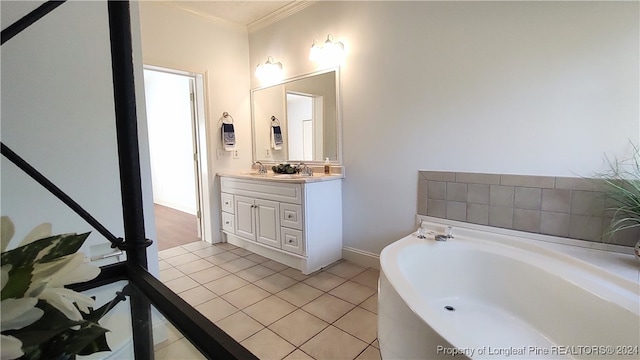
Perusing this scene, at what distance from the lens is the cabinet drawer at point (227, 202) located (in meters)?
3.43

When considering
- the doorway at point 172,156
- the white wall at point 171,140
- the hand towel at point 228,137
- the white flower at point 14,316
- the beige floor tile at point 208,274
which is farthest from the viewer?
the white wall at point 171,140

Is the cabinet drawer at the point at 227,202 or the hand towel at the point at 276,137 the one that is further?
the hand towel at the point at 276,137

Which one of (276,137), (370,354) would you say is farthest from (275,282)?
(276,137)

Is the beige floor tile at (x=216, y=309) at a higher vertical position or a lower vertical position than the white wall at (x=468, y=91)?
lower

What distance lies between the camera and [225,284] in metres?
2.55

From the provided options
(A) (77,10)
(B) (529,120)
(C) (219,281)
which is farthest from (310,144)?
(A) (77,10)

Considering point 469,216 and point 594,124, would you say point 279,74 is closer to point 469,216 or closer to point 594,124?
point 469,216

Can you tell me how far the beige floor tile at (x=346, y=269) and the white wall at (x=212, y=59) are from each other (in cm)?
162

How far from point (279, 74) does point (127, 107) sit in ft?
10.1

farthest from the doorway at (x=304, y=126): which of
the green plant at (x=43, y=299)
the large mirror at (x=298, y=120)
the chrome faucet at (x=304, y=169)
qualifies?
the green plant at (x=43, y=299)

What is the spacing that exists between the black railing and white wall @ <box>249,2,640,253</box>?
2147mm

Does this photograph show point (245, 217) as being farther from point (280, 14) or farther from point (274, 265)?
point (280, 14)

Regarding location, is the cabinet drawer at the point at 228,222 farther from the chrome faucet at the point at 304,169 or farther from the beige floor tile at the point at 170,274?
the chrome faucet at the point at 304,169

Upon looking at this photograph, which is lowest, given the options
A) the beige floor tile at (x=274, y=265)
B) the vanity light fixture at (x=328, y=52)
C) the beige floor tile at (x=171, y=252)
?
the beige floor tile at (x=274, y=265)
